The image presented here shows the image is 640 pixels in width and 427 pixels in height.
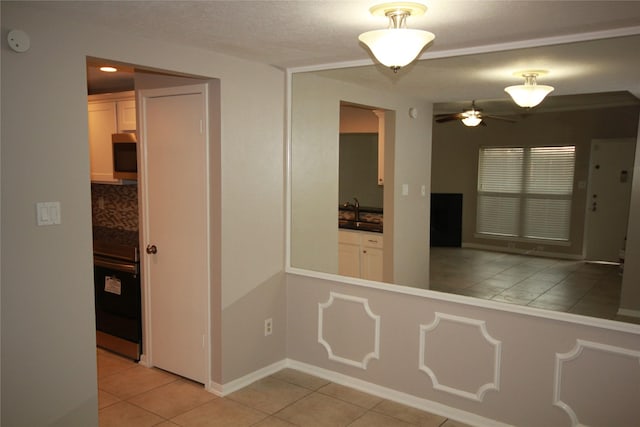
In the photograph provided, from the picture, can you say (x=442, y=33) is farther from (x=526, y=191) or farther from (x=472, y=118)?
(x=526, y=191)

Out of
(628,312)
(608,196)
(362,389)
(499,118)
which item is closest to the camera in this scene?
(628,312)

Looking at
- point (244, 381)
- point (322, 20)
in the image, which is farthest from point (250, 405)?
point (322, 20)

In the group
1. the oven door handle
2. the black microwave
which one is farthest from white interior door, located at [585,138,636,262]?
the black microwave

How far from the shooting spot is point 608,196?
2.84 metres

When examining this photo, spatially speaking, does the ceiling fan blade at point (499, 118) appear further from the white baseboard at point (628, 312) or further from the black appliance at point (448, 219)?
the white baseboard at point (628, 312)

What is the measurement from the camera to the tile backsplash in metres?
4.65

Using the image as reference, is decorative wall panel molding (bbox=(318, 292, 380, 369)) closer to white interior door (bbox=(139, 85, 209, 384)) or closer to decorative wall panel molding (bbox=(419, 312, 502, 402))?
decorative wall panel molding (bbox=(419, 312, 502, 402))

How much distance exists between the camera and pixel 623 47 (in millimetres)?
2594

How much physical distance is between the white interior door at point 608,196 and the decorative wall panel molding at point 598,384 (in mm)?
534

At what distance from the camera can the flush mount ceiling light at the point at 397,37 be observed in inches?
83.4

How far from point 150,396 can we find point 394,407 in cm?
163

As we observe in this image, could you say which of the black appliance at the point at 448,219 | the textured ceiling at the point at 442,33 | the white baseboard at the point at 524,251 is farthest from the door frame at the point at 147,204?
the white baseboard at the point at 524,251

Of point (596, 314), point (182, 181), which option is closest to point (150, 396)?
point (182, 181)

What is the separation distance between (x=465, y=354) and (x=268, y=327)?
56.8 inches
